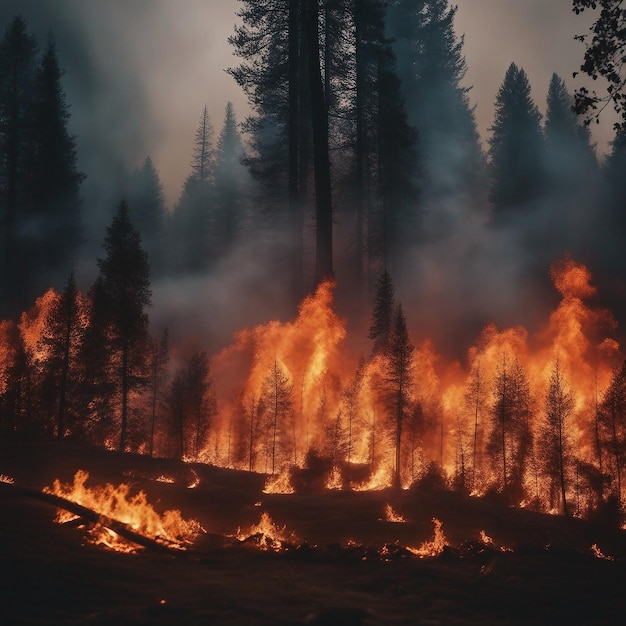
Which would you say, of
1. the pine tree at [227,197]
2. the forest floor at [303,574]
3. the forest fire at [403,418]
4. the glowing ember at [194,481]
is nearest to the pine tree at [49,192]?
the forest fire at [403,418]

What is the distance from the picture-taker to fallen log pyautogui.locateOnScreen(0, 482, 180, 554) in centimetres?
988

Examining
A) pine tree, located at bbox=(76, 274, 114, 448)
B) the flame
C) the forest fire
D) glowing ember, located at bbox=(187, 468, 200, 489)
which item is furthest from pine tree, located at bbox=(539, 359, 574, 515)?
pine tree, located at bbox=(76, 274, 114, 448)

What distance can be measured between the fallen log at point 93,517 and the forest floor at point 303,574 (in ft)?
0.39

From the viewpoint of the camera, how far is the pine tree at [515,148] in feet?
166

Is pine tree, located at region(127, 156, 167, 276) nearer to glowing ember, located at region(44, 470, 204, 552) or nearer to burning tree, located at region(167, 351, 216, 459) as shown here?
burning tree, located at region(167, 351, 216, 459)

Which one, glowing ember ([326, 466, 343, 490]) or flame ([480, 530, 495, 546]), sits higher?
glowing ember ([326, 466, 343, 490])

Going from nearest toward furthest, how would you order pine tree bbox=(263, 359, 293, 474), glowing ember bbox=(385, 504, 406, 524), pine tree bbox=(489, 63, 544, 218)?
glowing ember bbox=(385, 504, 406, 524) → pine tree bbox=(263, 359, 293, 474) → pine tree bbox=(489, 63, 544, 218)

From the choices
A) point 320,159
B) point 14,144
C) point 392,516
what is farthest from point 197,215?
point 392,516

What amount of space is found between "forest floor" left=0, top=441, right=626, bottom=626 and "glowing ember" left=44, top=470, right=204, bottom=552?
334 millimetres

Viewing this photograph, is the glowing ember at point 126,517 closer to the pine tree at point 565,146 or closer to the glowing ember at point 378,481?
the glowing ember at point 378,481

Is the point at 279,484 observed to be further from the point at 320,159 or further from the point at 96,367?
the point at 320,159

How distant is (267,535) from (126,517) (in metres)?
2.96

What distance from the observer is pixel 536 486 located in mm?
20734

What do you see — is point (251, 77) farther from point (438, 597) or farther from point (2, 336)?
point (438, 597)
